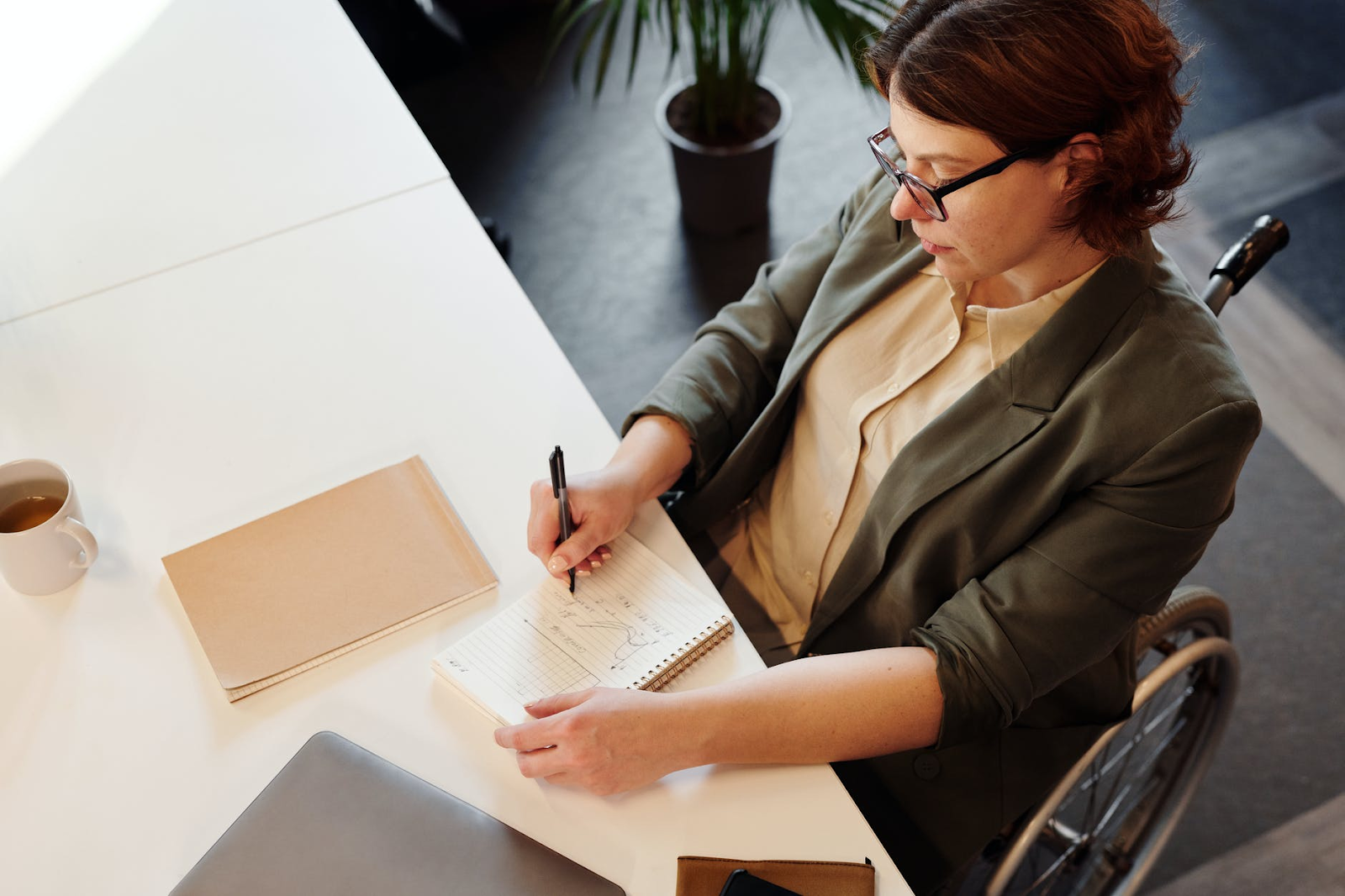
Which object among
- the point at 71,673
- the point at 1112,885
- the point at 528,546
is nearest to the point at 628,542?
the point at 528,546

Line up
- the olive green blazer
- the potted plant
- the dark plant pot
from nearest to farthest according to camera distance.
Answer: the olive green blazer < the potted plant < the dark plant pot

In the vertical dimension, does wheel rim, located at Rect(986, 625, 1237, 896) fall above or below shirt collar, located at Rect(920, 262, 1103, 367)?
below

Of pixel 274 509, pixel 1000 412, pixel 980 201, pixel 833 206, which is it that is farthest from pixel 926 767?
pixel 833 206

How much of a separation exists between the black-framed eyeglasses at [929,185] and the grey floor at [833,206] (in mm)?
1337

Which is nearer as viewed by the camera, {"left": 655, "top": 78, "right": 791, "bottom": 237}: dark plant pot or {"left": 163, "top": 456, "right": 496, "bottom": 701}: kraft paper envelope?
{"left": 163, "top": 456, "right": 496, "bottom": 701}: kraft paper envelope

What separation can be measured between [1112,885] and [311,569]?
124 centimetres

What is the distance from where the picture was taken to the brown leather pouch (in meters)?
0.96

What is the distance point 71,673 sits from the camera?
1107 mm

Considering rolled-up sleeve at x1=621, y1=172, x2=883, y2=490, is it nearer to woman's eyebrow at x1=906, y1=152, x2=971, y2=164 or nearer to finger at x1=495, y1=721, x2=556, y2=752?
woman's eyebrow at x1=906, y1=152, x2=971, y2=164

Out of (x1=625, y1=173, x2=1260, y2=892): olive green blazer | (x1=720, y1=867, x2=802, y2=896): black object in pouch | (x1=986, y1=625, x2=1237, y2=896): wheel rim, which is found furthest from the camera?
(x1=986, y1=625, x2=1237, y2=896): wheel rim

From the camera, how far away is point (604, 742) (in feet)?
3.28

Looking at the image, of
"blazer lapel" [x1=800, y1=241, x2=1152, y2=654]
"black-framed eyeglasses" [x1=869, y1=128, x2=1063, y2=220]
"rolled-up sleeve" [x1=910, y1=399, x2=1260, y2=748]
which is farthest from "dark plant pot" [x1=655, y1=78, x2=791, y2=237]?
"rolled-up sleeve" [x1=910, y1=399, x2=1260, y2=748]

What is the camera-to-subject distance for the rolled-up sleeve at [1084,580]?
3.39ft

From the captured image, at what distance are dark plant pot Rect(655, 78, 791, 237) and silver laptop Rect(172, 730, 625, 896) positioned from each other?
1898 millimetres
